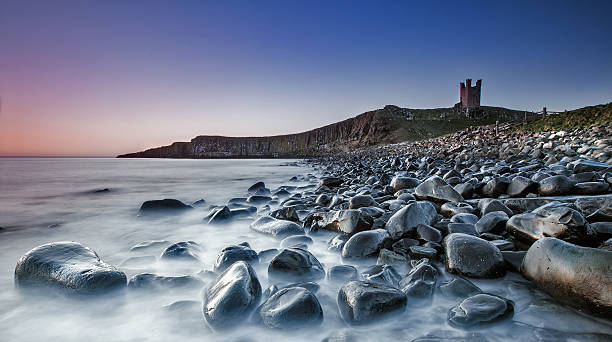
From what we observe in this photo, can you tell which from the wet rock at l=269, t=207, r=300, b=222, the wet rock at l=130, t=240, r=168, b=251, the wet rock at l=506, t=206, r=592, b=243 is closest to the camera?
the wet rock at l=506, t=206, r=592, b=243

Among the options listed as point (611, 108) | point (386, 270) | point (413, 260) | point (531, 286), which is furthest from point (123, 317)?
point (611, 108)

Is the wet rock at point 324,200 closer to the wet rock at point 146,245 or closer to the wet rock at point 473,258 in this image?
the wet rock at point 146,245

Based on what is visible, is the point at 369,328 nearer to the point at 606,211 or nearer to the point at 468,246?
the point at 468,246

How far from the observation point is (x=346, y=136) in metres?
70.8

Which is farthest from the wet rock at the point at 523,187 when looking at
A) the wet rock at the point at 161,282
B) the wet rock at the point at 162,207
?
the wet rock at the point at 162,207

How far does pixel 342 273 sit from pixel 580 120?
15465mm

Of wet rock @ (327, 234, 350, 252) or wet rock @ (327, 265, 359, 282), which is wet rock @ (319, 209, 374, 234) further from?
wet rock @ (327, 265, 359, 282)

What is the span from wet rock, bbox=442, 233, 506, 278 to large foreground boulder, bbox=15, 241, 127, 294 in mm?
1865

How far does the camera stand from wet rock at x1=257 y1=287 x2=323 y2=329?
3.83 ft

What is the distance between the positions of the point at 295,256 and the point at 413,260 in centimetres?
73

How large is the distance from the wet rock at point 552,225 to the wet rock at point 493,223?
96 mm

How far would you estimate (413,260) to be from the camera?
5.70 ft

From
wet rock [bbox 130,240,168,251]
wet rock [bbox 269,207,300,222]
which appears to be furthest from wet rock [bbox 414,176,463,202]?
wet rock [bbox 130,240,168,251]

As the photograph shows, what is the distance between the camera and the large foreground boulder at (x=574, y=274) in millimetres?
1083
